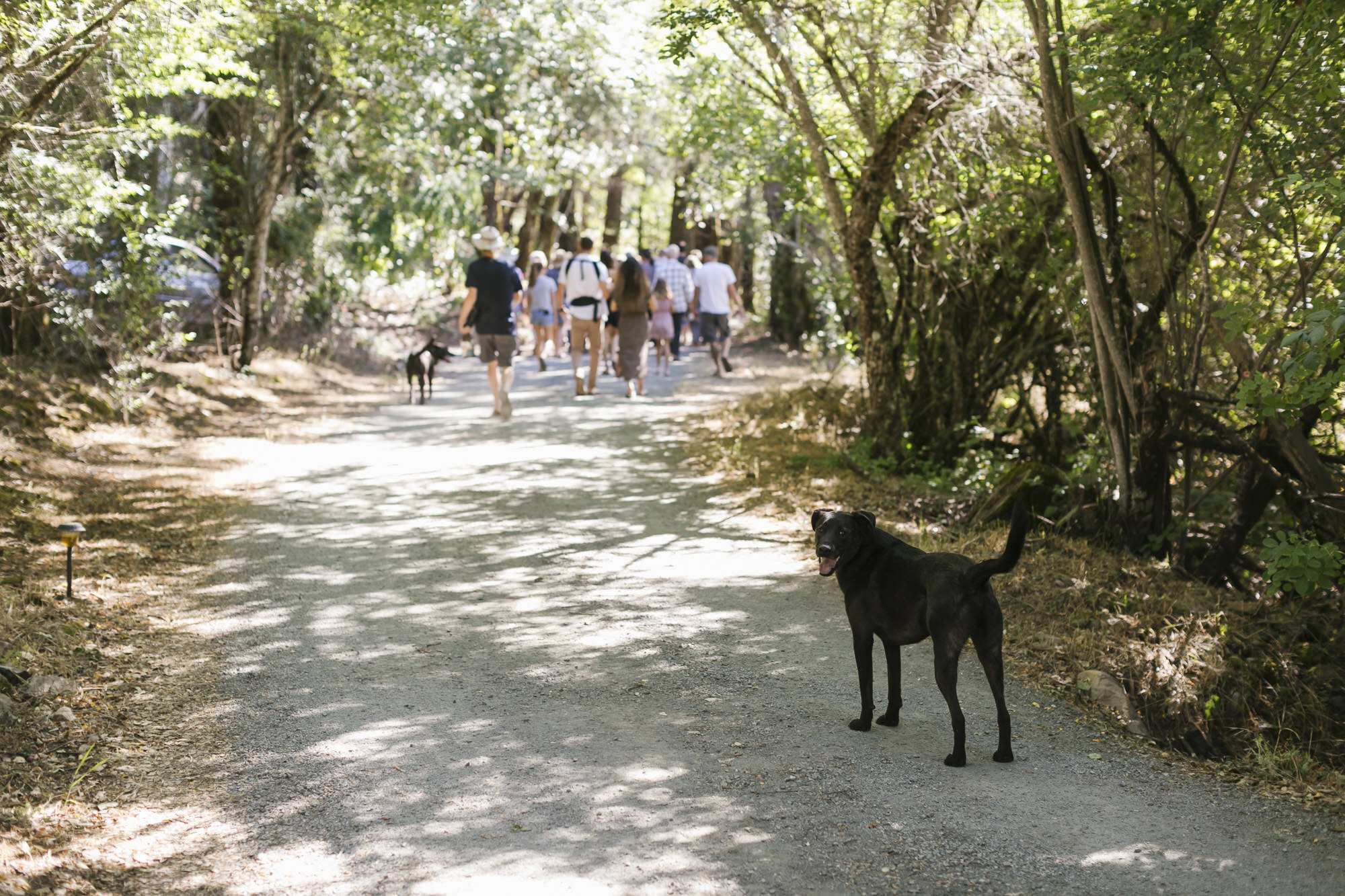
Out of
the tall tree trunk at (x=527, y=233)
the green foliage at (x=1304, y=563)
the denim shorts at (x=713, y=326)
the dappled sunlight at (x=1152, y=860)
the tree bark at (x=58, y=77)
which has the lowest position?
the dappled sunlight at (x=1152, y=860)

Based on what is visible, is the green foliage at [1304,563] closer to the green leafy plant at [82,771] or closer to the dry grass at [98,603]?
the dry grass at [98,603]

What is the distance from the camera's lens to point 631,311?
1579 centimetres

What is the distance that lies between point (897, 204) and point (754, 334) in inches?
591

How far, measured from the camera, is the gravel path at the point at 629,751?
13.1 ft

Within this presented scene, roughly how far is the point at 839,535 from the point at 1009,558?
2.46 ft

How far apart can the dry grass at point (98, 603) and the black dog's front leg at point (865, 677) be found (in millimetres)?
2849

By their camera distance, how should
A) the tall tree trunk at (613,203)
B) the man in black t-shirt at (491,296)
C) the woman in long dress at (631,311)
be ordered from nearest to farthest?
1. the man in black t-shirt at (491,296)
2. the woman in long dress at (631,311)
3. the tall tree trunk at (613,203)

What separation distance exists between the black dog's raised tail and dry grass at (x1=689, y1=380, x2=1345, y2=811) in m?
1.56

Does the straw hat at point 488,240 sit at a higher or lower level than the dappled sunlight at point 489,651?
higher

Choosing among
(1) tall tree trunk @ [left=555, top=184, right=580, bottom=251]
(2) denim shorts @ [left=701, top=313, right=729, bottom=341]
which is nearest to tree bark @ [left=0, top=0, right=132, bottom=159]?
(2) denim shorts @ [left=701, top=313, right=729, bottom=341]

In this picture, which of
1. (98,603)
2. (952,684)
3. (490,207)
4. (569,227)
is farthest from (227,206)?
(569,227)

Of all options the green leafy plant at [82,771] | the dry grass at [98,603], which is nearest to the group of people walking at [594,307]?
the dry grass at [98,603]

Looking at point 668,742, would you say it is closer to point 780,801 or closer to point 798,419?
point 780,801

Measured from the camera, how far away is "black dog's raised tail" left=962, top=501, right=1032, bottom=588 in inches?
177
